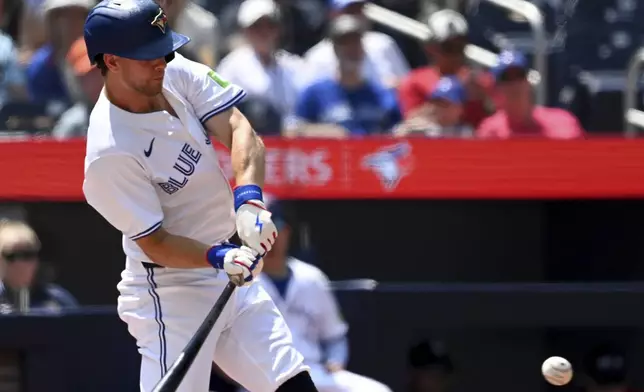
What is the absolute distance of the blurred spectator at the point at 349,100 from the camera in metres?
6.38

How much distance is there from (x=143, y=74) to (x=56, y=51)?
324cm

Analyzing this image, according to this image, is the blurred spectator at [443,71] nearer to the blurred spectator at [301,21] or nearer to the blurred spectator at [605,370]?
the blurred spectator at [301,21]

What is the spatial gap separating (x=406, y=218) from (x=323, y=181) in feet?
1.59

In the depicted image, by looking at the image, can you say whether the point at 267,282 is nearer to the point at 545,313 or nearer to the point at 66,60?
the point at 545,313

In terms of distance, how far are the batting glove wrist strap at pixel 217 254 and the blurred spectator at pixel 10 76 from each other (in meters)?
2.95

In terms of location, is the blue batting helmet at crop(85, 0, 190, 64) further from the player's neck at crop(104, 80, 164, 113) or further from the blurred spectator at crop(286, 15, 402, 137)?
the blurred spectator at crop(286, 15, 402, 137)

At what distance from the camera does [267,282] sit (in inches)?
214

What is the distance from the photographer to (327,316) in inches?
212

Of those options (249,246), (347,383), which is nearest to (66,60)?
(347,383)

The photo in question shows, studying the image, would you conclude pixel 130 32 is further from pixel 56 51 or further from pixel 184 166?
pixel 56 51

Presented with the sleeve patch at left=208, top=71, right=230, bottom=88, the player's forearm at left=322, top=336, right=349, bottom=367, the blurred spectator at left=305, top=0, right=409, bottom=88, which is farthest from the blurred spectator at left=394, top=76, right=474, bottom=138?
the sleeve patch at left=208, top=71, right=230, bottom=88

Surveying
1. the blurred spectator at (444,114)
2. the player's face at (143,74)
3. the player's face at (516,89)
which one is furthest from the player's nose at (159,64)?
the player's face at (516,89)

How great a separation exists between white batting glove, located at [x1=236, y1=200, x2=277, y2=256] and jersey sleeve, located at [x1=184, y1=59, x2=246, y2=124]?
39 centimetres

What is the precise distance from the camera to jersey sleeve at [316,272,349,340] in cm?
538
